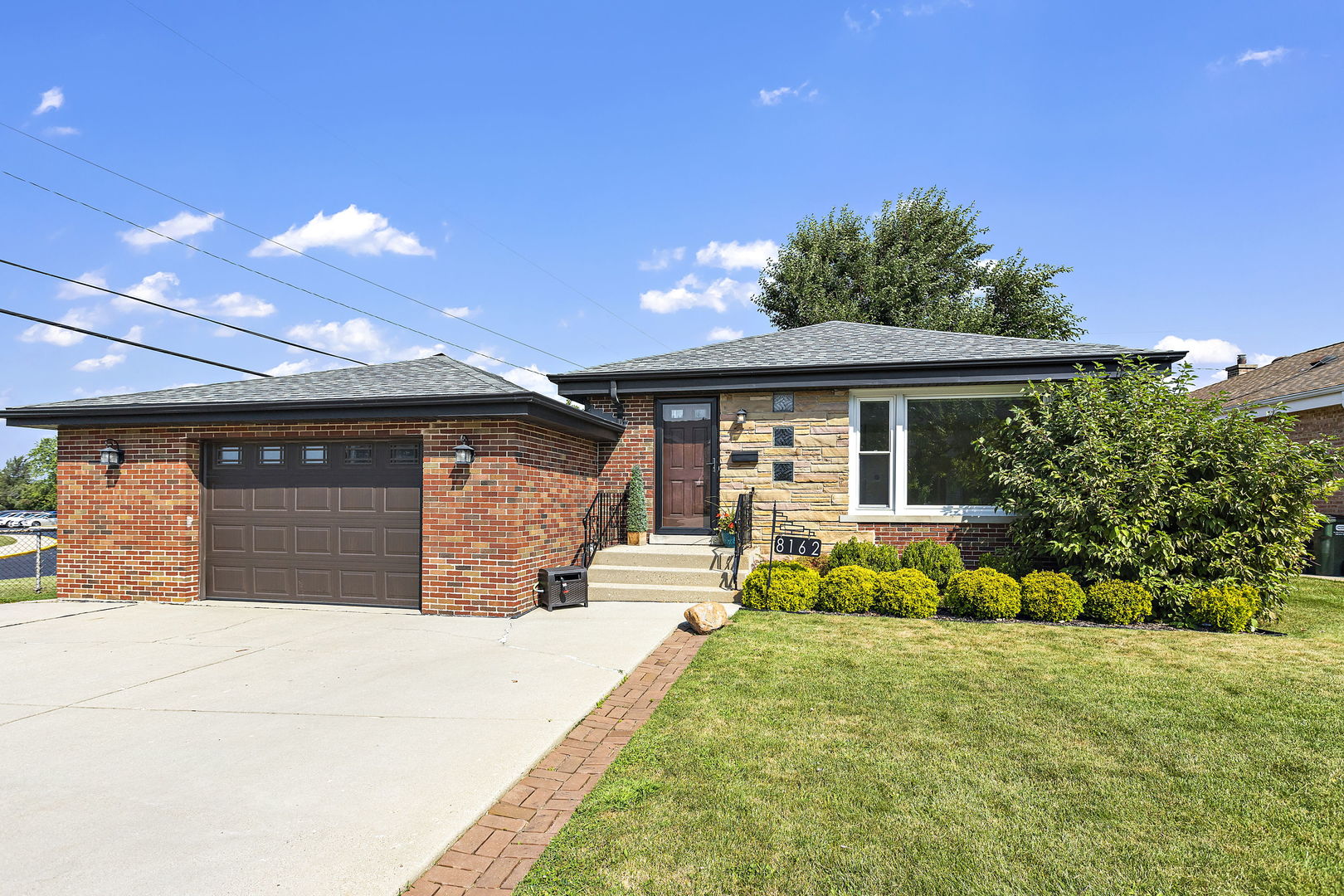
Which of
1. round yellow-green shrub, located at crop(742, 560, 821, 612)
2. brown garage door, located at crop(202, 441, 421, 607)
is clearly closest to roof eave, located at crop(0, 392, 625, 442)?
brown garage door, located at crop(202, 441, 421, 607)

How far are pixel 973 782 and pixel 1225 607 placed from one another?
5849mm

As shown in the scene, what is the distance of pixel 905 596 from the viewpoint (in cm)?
797

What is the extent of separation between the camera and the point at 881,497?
32.6 feet

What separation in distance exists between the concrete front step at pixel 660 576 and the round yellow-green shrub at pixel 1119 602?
170 inches

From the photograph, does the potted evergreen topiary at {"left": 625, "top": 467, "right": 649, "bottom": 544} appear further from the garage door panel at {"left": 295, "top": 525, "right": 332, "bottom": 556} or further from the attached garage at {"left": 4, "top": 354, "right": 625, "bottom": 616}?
the garage door panel at {"left": 295, "top": 525, "right": 332, "bottom": 556}

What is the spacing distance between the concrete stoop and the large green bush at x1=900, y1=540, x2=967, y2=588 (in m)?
2.18

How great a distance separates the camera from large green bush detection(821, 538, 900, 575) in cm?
893

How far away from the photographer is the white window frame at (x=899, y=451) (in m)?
9.59

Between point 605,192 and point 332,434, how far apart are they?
34.5 ft

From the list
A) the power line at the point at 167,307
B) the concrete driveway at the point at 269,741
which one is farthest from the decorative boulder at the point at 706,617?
the power line at the point at 167,307

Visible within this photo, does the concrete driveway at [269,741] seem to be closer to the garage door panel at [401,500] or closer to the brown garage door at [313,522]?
the brown garage door at [313,522]

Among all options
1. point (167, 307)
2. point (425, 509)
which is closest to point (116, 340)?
point (167, 307)

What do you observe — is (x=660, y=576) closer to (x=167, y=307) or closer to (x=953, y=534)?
(x=953, y=534)

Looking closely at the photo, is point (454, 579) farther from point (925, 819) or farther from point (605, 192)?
point (605, 192)
